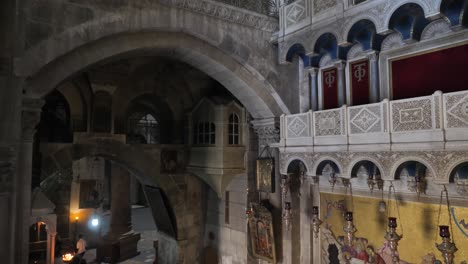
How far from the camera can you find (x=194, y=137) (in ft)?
39.3

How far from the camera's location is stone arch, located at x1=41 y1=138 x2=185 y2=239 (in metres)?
9.53

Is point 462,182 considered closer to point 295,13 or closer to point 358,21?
point 358,21

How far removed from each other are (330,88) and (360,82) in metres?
0.84

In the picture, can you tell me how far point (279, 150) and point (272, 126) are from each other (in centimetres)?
78

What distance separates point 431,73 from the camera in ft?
21.4

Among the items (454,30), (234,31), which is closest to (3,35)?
(234,31)

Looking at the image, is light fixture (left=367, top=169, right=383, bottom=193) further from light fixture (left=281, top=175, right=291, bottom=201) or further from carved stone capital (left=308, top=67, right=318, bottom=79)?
carved stone capital (left=308, top=67, right=318, bottom=79)

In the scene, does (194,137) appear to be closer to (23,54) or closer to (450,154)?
(23,54)

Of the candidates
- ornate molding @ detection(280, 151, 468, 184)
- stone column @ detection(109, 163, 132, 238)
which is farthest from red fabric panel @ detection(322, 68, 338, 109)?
stone column @ detection(109, 163, 132, 238)

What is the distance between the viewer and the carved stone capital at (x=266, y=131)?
884cm

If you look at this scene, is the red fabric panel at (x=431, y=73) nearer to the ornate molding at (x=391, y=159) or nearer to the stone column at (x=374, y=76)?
the stone column at (x=374, y=76)

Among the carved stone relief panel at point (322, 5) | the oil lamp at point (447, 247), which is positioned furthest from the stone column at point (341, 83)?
the oil lamp at point (447, 247)

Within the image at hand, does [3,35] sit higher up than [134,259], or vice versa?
[3,35]

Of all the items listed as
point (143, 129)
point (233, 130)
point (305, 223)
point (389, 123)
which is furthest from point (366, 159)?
point (143, 129)
